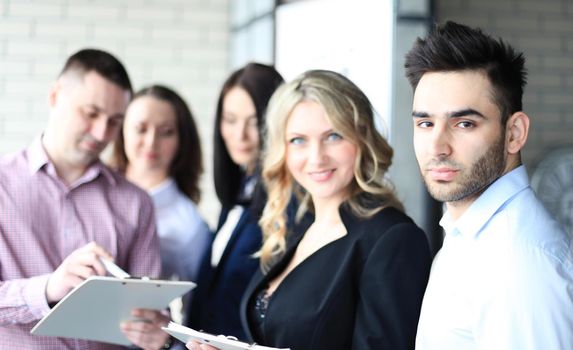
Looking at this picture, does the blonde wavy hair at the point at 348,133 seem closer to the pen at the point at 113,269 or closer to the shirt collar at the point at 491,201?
the pen at the point at 113,269

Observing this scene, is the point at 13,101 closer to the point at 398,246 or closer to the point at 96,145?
the point at 96,145

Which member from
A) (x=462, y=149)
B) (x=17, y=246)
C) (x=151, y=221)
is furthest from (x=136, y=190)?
(x=462, y=149)

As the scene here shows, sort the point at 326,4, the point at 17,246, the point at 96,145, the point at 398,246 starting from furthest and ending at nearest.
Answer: the point at 326,4 → the point at 96,145 → the point at 17,246 → the point at 398,246

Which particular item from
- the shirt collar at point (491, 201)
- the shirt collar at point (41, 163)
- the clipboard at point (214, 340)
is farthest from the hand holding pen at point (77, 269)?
the shirt collar at point (491, 201)

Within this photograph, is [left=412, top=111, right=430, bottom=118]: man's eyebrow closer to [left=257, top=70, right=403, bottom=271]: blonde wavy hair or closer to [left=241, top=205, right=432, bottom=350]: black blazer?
[left=241, top=205, right=432, bottom=350]: black blazer

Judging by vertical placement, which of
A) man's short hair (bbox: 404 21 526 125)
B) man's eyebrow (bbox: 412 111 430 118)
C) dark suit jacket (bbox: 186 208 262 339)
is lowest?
dark suit jacket (bbox: 186 208 262 339)

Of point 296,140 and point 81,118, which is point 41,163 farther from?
point 296,140

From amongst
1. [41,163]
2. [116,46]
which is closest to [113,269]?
[41,163]

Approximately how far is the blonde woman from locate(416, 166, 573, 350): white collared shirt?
343 mm

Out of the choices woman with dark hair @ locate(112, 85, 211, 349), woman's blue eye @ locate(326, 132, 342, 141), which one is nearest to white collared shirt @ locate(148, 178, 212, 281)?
woman with dark hair @ locate(112, 85, 211, 349)

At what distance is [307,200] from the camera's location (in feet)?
9.15

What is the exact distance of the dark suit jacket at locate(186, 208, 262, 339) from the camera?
2910 mm

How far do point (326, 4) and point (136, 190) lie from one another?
5.48 ft

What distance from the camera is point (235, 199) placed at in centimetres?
333
